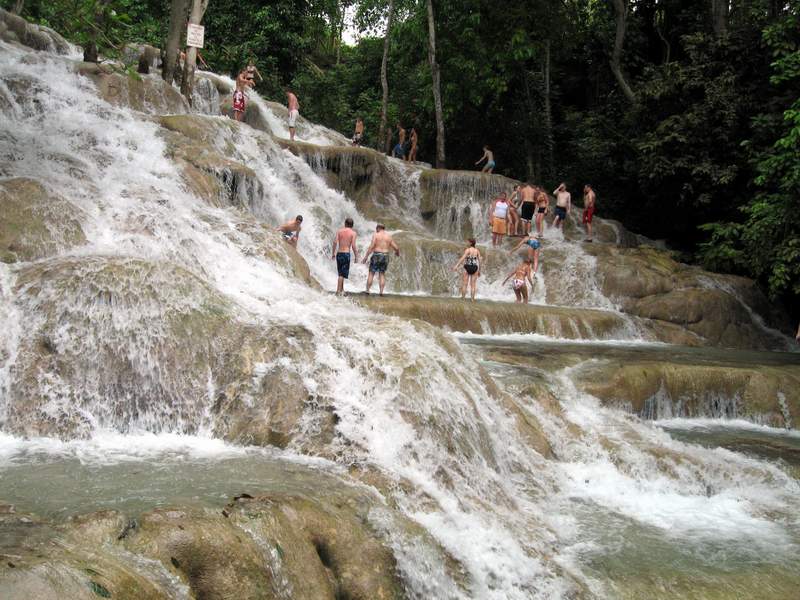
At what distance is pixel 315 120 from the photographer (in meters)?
32.4

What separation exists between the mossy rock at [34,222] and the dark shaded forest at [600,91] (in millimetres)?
5731

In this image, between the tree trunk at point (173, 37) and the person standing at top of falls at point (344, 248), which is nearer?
the person standing at top of falls at point (344, 248)

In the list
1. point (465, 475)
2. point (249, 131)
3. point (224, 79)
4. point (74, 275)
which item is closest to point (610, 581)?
point (465, 475)

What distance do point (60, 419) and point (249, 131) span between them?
39.1 feet

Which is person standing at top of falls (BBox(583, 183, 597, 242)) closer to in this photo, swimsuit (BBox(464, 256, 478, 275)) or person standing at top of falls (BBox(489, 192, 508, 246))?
person standing at top of falls (BBox(489, 192, 508, 246))

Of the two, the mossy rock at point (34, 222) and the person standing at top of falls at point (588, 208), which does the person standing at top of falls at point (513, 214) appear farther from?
the mossy rock at point (34, 222)

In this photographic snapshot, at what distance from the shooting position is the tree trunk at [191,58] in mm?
17500

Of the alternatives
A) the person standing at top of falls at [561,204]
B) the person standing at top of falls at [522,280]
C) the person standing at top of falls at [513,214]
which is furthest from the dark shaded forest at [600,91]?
the person standing at top of falls at [522,280]

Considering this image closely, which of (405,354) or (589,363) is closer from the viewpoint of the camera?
(405,354)

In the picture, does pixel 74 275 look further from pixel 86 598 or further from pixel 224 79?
pixel 224 79

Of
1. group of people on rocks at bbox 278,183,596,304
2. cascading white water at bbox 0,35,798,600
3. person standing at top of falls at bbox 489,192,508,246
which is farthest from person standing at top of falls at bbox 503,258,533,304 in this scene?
cascading white water at bbox 0,35,798,600

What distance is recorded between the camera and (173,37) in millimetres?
18656

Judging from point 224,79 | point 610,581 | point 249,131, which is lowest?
point 610,581

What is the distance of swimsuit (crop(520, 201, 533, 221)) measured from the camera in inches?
758
